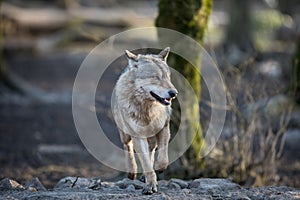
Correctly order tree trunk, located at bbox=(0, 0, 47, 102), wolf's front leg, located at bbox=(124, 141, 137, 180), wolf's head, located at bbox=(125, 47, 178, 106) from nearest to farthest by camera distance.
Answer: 1. wolf's head, located at bbox=(125, 47, 178, 106)
2. wolf's front leg, located at bbox=(124, 141, 137, 180)
3. tree trunk, located at bbox=(0, 0, 47, 102)

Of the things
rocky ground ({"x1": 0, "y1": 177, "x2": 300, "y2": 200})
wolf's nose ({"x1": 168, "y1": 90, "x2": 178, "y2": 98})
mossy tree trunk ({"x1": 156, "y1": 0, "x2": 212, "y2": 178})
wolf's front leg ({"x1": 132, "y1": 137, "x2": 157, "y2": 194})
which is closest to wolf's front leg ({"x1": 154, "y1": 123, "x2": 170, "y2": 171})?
wolf's front leg ({"x1": 132, "y1": 137, "x2": 157, "y2": 194})

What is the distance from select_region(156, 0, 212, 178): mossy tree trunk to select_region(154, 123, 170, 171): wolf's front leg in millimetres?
1807

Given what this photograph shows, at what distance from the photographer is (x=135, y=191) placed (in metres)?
5.99

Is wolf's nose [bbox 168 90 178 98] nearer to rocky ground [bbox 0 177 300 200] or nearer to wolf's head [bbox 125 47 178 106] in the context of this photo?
wolf's head [bbox 125 47 178 106]

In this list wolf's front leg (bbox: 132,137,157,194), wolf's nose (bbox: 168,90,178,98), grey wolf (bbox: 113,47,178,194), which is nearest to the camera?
wolf's nose (bbox: 168,90,178,98)

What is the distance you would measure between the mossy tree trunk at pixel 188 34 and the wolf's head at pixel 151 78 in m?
2.12

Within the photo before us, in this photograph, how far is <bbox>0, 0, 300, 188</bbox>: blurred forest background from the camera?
26.1 feet

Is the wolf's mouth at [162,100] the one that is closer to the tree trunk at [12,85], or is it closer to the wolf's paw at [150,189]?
the wolf's paw at [150,189]

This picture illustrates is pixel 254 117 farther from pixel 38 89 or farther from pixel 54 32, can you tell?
pixel 54 32

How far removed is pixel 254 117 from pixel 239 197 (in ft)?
6.82

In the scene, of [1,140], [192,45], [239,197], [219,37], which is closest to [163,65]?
[239,197]

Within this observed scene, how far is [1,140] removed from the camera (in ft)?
36.4

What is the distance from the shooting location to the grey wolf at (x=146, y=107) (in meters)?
5.47

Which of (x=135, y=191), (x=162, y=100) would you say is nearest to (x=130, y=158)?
(x=135, y=191)
